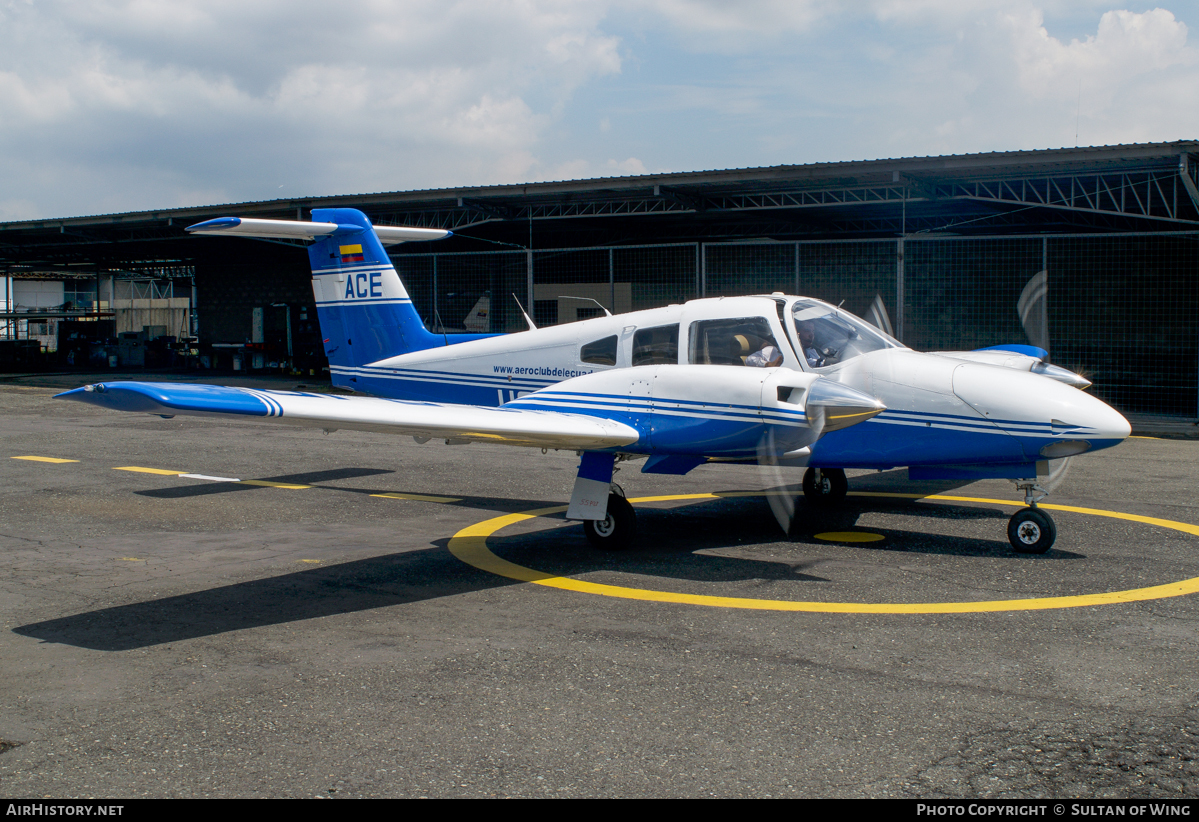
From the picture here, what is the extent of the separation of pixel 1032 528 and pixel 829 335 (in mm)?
2522

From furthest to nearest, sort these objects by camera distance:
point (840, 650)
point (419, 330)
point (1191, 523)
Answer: point (419, 330)
point (1191, 523)
point (840, 650)

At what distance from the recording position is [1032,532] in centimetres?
816

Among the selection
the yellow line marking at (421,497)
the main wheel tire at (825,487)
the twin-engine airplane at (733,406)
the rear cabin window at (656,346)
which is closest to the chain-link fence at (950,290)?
the yellow line marking at (421,497)

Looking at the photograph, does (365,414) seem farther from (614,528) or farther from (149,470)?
(149,470)

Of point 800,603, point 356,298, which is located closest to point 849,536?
point 800,603

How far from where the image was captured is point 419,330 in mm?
11969

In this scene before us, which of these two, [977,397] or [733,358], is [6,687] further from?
[977,397]

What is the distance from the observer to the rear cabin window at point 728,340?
874cm

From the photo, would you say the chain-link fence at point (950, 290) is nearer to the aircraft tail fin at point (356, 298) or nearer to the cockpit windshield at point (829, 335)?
the aircraft tail fin at point (356, 298)

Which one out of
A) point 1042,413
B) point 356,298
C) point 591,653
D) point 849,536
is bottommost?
point 591,653

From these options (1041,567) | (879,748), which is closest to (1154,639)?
(1041,567)

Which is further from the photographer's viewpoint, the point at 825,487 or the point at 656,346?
the point at 825,487
